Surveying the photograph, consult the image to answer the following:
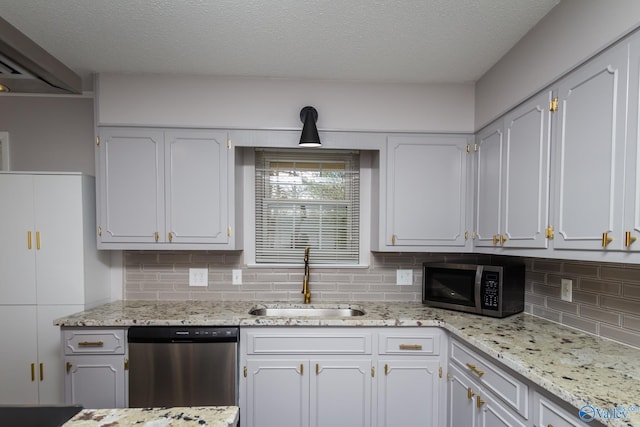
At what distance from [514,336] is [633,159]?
38.0 inches

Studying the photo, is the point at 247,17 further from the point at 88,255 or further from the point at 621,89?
the point at 88,255

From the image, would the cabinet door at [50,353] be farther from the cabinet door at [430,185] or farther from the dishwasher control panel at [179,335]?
the cabinet door at [430,185]

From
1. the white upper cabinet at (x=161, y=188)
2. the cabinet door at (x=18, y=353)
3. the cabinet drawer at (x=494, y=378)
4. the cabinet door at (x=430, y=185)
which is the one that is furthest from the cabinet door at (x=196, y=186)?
the cabinet drawer at (x=494, y=378)

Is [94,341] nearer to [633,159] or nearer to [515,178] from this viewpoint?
[515,178]

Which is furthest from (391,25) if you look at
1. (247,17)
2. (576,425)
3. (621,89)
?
(576,425)

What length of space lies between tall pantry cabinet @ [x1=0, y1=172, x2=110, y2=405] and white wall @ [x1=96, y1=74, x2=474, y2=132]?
62 centimetres

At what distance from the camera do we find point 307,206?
8.94 ft

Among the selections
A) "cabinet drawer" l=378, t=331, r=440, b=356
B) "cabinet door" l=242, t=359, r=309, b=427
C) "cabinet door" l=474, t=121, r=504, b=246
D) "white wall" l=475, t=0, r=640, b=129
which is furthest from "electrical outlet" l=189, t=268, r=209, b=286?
"white wall" l=475, t=0, r=640, b=129

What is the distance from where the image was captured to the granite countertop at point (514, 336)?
1107 millimetres

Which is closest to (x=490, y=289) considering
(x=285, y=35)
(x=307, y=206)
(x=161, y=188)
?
(x=307, y=206)

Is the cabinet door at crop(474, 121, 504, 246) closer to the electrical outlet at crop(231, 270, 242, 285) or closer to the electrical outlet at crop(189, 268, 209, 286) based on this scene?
the electrical outlet at crop(231, 270, 242, 285)

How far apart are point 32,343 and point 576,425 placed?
3002 millimetres

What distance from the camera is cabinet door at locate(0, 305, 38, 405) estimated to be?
2213 millimetres

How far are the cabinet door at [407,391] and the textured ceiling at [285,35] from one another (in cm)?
190
